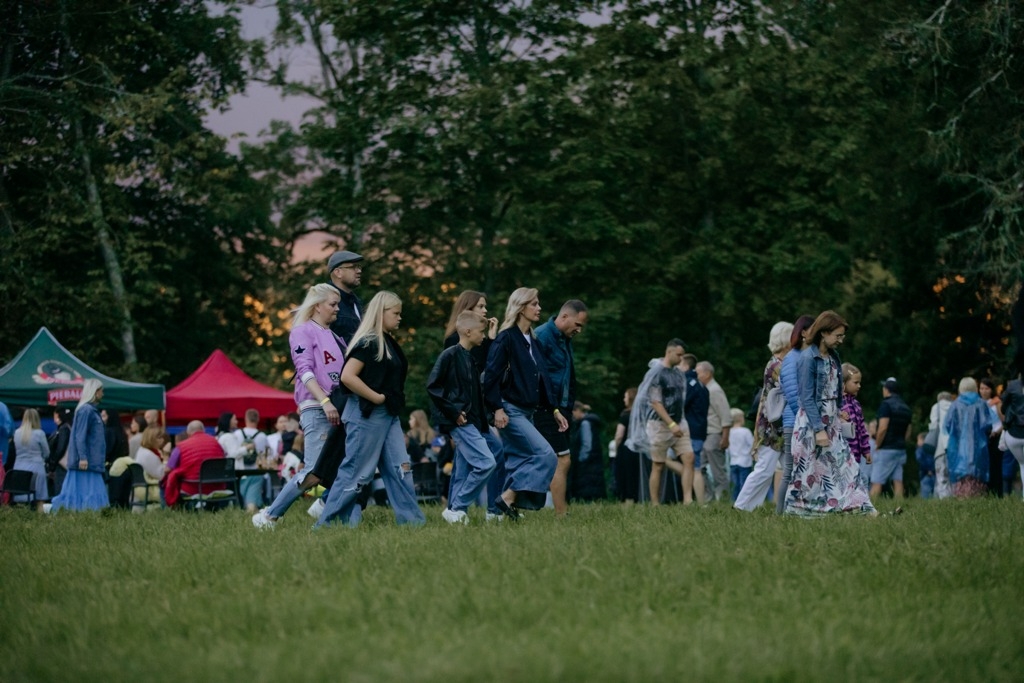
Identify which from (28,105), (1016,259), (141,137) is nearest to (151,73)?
(141,137)

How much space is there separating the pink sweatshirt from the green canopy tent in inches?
587

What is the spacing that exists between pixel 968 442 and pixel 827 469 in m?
7.38

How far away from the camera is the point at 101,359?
38.0 meters

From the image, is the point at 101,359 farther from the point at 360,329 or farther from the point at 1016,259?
the point at 360,329

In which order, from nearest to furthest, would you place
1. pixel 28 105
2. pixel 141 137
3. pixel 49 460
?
pixel 49 460, pixel 28 105, pixel 141 137

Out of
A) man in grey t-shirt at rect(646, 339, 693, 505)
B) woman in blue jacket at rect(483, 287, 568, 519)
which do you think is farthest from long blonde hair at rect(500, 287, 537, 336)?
man in grey t-shirt at rect(646, 339, 693, 505)

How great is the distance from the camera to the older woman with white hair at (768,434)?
1395 cm

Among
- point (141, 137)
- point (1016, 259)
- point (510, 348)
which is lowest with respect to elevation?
point (510, 348)

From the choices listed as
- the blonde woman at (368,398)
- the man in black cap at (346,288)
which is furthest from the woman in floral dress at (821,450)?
the man in black cap at (346,288)

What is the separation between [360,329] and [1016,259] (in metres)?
17.9

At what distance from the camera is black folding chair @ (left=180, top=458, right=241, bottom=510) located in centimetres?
1923

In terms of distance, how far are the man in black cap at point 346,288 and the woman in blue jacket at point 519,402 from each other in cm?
133

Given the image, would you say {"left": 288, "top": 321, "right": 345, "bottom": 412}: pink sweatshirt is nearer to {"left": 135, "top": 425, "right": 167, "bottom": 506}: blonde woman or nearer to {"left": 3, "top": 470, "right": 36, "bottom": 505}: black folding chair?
{"left": 3, "top": 470, "right": 36, "bottom": 505}: black folding chair

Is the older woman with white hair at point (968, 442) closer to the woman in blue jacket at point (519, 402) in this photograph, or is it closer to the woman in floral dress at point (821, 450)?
the woman in floral dress at point (821, 450)
